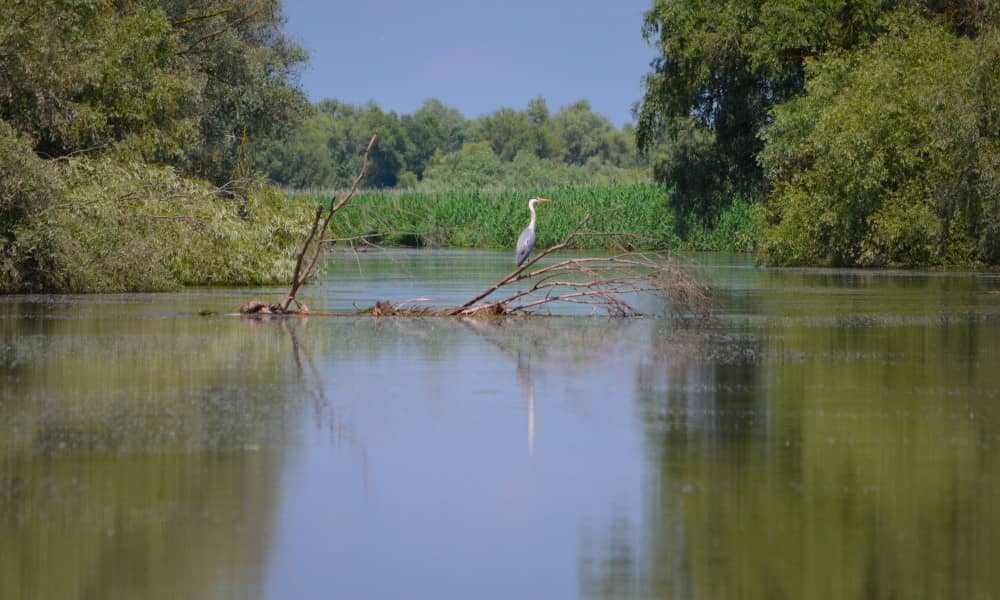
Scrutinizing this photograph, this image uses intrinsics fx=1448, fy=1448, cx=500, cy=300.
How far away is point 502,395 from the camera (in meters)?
12.2

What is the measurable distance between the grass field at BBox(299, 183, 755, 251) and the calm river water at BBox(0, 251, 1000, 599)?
50458 millimetres

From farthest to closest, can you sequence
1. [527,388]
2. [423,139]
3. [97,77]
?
[423,139], [97,77], [527,388]

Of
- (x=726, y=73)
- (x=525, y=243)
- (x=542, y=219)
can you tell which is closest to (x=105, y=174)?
(x=525, y=243)

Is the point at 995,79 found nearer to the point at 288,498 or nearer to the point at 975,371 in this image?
the point at 975,371

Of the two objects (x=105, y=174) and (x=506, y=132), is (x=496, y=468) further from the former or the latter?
(x=506, y=132)

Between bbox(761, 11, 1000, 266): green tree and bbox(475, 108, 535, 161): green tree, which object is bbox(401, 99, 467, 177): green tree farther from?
bbox(761, 11, 1000, 266): green tree

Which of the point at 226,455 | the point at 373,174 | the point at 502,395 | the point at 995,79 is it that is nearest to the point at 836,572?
the point at 226,455

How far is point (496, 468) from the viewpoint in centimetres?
867

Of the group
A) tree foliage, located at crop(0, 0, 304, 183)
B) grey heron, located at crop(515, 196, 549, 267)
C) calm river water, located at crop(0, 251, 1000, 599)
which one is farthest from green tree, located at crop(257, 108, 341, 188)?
calm river water, located at crop(0, 251, 1000, 599)

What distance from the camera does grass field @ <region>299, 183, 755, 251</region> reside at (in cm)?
6775

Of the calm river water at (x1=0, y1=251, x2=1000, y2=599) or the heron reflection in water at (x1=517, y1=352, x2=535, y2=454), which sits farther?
the heron reflection in water at (x1=517, y1=352, x2=535, y2=454)

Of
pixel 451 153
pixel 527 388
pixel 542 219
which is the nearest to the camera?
pixel 527 388

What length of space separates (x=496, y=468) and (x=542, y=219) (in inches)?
2724

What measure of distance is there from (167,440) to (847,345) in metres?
9.86
